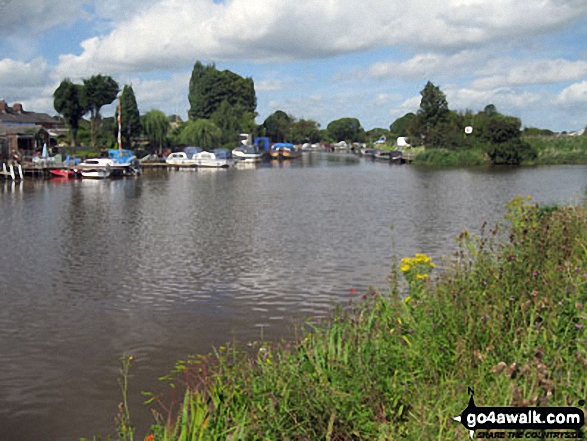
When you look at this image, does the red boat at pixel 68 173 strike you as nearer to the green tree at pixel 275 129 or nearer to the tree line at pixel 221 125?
the tree line at pixel 221 125

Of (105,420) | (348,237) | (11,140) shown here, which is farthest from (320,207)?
(11,140)

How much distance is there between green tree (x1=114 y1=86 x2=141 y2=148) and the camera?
83.6 metres

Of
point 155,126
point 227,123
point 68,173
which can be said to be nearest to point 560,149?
point 227,123

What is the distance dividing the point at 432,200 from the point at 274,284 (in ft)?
71.8

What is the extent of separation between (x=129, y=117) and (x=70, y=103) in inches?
311

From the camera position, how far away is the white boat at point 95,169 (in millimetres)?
55594

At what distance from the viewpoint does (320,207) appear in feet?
103

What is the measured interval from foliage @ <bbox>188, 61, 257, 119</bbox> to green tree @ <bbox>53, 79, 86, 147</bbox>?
49056mm

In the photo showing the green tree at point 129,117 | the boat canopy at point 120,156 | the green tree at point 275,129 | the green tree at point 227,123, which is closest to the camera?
Answer: the boat canopy at point 120,156

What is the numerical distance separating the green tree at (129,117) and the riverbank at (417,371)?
80.2 meters

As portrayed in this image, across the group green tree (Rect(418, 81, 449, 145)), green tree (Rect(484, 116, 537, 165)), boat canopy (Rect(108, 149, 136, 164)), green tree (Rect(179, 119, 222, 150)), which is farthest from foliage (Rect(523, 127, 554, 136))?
boat canopy (Rect(108, 149, 136, 164))

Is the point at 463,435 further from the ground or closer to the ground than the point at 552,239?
closer to the ground

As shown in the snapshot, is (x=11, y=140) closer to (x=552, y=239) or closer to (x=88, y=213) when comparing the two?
(x=88, y=213)

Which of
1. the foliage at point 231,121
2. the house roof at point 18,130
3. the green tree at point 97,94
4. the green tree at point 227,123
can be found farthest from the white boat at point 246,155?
the house roof at point 18,130
